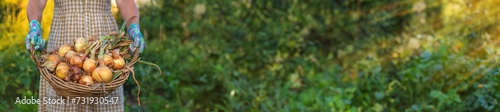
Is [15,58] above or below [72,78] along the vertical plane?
above

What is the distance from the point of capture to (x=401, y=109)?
A: 492 centimetres

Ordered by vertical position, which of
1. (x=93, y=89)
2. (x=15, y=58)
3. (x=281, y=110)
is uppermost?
(x=15, y=58)

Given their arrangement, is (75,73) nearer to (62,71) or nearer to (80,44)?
(62,71)

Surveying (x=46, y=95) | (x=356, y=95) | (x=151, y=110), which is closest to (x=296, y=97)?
(x=356, y=95)

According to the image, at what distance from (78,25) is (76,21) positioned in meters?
0.02

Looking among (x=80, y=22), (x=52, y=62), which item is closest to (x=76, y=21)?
(x=80, y=22)

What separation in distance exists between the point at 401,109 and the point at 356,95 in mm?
281

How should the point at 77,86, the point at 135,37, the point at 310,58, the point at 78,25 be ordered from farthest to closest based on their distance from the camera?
the point at 310,58
the point at 78,25
the point at 135,37
the point at 77,86

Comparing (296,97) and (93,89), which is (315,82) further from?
(93,89)

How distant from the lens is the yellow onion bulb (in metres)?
2.71

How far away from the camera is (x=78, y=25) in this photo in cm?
309

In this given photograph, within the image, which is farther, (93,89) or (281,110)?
(281,110)

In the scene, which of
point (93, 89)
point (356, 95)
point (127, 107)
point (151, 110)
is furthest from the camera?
point (356, 95)

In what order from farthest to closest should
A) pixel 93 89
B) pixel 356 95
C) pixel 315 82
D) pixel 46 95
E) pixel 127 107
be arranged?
1. pixel 315 82
2. pixel 356 95
3. pixel 127 107
4. pixel 46 95
5. pixel 93 89
